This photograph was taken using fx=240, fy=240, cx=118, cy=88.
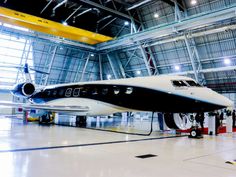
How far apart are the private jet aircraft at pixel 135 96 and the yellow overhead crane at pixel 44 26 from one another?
5.24m

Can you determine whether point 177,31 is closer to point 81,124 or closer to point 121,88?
point 121,88

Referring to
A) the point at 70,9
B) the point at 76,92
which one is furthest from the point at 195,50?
the point at 76,92

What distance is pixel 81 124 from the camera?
16.4 meters

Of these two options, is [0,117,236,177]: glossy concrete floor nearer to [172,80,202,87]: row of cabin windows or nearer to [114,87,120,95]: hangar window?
[172,80,202,87]: row of cabin windows

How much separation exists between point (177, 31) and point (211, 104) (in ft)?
39.1

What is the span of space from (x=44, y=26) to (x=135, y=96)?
37.6ft

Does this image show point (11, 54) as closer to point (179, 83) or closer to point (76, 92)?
point (76, 92)

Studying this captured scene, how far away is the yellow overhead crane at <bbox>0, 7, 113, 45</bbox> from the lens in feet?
59.0

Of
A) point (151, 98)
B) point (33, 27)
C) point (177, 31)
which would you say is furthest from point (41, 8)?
point (151, 98)

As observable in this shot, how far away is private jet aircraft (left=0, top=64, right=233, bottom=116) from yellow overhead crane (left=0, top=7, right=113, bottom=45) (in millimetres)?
5244

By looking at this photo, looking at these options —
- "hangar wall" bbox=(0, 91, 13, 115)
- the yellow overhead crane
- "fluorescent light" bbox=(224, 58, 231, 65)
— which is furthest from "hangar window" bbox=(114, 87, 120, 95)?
"hangar wall" bbox=(0, 91, 13, 115)

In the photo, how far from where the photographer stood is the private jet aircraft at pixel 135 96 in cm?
1046

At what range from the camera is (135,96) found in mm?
12375

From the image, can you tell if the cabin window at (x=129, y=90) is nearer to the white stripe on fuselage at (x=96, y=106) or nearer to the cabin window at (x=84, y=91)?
the white stripe on fuselage at (x=96, y=106)
